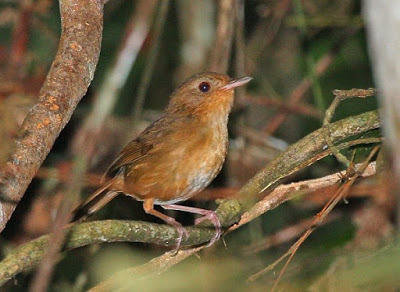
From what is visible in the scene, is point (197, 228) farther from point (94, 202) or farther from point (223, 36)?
point (223, 36)

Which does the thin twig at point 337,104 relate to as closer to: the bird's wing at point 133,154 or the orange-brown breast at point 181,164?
the orange-brown breast at point 181,164

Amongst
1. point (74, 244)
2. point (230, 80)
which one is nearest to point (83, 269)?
point (230, 80)

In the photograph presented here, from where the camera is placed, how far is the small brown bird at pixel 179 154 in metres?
4.72

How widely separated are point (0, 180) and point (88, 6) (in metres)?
1.00

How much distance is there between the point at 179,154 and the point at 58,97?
5.15 ft

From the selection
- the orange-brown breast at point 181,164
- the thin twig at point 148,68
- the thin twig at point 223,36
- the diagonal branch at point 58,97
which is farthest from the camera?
the thin twig at point 223,36

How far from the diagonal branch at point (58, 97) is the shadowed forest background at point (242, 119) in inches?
43.7

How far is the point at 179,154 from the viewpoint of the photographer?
477 centimetres

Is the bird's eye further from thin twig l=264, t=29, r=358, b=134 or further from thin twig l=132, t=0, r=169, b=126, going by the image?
thin twig l=264, t=29, r=358, b=134

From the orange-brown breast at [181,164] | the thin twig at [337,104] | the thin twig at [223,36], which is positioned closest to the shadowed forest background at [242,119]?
the thin twig at [223,36]

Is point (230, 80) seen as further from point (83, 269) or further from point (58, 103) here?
point (58, 103)

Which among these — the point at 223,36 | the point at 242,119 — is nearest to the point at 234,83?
the point at 223,36

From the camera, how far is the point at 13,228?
6.14 m

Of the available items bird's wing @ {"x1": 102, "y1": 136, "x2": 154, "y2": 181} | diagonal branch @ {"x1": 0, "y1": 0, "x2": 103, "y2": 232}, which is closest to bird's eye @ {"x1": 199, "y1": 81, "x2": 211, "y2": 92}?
bird's wing @ {"x1": 102, "y1": 136, "x2": 154, "y2": 181}
